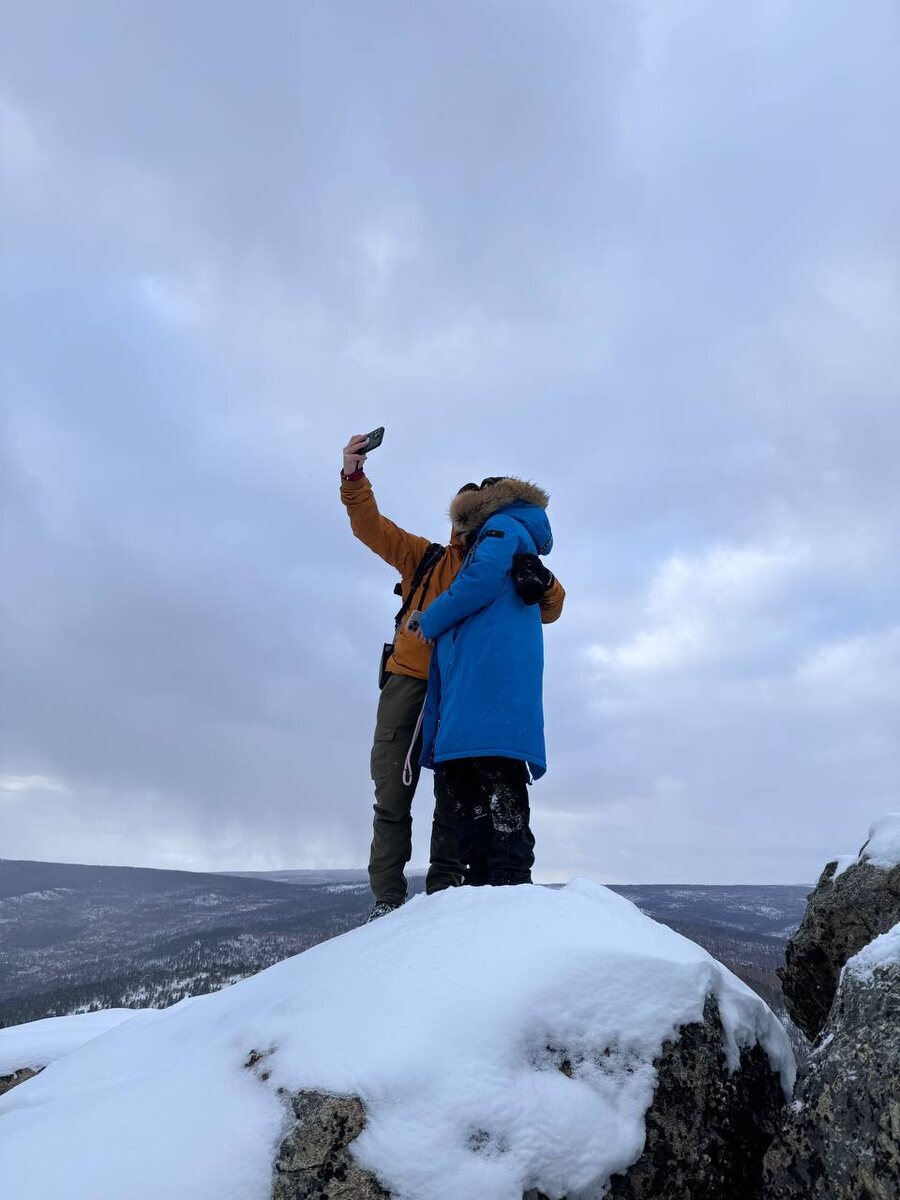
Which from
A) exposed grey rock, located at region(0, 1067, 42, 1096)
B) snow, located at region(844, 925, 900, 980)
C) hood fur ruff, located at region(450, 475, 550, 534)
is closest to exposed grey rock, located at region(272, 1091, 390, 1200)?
snow, located at region(844, 925, 900, 980)

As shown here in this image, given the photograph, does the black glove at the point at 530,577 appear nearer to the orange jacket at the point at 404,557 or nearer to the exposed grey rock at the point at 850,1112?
the orange jacket at the point at 404,557

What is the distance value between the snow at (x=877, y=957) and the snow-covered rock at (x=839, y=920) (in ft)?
6.44

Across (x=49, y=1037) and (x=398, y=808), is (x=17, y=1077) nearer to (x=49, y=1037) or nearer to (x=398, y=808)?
(x=49, y=1037)

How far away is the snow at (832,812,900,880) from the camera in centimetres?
496

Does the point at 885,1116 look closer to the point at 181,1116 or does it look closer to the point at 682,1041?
the point at 682,1041

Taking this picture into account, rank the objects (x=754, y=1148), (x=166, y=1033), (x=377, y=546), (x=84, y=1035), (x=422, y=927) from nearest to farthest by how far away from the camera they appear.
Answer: (x=754, y=1148) → (x=422, y=927) → (x=166, y=1033) → (x=84, y=1035) → (x=377, y=546)

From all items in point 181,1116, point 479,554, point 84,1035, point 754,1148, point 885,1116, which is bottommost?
point 84,1035

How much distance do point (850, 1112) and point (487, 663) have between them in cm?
352

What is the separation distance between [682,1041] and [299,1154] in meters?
1.59

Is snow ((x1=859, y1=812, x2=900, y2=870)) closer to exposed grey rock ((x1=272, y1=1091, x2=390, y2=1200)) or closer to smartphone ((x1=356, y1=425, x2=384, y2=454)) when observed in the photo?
exposed grey rock ((x1=272, y1=1091, x2=390, y2=1200))

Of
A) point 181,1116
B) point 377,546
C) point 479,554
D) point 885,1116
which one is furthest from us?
point 377,546

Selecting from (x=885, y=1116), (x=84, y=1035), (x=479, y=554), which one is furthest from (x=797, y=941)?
(x=84, y=1035)

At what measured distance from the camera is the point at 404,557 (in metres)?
7.16

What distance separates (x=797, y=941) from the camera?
17.5ft
